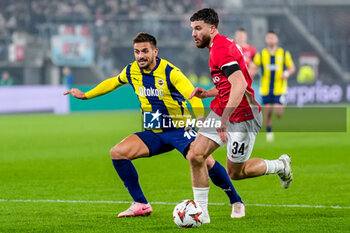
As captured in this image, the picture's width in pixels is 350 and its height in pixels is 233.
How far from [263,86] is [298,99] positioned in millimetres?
14299

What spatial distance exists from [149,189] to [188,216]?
3.19m

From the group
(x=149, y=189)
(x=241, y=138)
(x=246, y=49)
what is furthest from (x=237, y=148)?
(x=246, y=49)

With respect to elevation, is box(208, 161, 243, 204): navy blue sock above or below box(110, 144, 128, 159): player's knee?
below

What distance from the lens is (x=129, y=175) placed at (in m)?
7.52

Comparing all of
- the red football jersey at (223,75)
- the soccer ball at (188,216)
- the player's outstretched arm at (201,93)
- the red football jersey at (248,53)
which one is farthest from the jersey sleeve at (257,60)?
the soccer ball at (188,216)

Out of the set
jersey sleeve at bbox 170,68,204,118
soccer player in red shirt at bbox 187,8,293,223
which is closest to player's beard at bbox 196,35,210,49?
soccer player in red shirt at bbox 187,8,293,223

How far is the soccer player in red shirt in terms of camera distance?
6.45 metres

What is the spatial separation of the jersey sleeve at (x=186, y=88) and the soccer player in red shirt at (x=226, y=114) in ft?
0.92

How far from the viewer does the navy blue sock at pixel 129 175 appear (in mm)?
7469

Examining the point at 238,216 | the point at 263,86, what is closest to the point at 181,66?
the point at 263,86

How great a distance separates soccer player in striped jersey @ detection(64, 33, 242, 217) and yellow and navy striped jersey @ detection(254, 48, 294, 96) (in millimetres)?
9648

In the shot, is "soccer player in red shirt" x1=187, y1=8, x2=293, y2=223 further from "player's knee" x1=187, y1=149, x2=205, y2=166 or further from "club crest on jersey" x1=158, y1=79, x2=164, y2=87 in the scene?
"club crest on jersey" x1=158, y1=79, x2=164, y2=87

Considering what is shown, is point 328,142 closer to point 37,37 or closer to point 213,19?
point 213,19

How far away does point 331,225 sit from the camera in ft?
21.9
